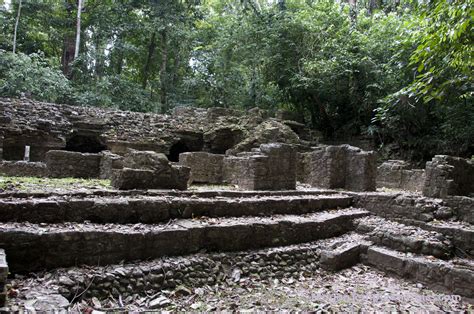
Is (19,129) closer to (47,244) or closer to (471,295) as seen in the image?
(47,244)

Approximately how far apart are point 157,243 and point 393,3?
21272mm

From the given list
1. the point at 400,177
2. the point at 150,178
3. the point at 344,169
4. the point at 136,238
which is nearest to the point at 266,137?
the point at 344,169

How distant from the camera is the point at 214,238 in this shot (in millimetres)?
5566

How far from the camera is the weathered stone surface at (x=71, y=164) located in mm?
8758

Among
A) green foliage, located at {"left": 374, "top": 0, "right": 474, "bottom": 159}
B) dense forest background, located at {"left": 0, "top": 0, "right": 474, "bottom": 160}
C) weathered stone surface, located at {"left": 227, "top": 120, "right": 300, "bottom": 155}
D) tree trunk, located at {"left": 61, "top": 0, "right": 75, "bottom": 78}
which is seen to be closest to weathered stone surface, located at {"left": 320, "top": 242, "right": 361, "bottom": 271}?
green foliage, located at {"left": 374, "top": 0, "right": 474, "bottom": 159}

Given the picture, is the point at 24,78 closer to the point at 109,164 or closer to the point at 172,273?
the point at 109,164

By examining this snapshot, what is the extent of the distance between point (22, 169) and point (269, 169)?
20.8 feet

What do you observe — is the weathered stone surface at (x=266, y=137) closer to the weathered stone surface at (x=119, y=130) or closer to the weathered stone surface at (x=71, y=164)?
the weathered stone surface at (x=119, y=130)

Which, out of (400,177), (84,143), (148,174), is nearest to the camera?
(148,174)

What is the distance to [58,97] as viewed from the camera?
17125mm

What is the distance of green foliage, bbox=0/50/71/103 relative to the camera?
14.4 metres

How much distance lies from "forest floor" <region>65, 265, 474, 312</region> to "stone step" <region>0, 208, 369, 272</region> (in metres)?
0.69

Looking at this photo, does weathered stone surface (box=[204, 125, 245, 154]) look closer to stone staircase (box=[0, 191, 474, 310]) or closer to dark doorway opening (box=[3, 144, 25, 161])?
dark doorway opening (box=[3, 144, 25, 161])

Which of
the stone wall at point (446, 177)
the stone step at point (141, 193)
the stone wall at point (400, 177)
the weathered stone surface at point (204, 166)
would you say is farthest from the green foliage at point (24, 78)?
the stone wall at point (446, 177)
